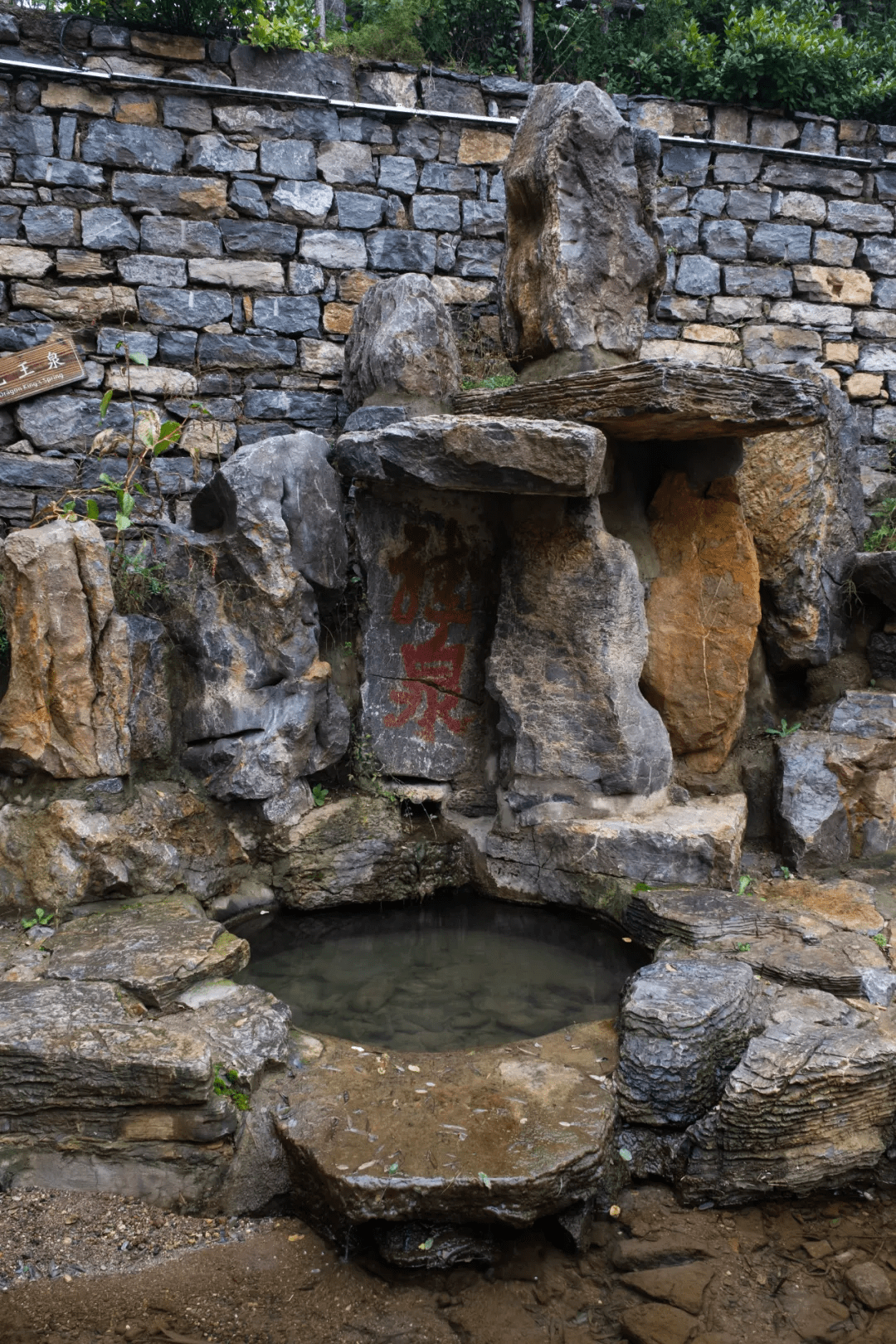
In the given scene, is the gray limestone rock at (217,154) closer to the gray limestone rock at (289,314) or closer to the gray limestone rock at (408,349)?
the gray limestone rock at (289,314)

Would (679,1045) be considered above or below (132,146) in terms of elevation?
below

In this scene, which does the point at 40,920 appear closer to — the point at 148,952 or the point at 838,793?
the point at 148,952

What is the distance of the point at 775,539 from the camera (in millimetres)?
5336

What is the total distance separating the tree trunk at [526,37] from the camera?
7617 mm

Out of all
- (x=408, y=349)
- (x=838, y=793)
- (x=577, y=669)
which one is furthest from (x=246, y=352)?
(x=838, y=793)

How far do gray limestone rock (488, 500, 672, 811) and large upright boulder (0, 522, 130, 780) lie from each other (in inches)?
70.1

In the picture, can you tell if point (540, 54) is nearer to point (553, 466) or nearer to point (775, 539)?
point (775, 539)

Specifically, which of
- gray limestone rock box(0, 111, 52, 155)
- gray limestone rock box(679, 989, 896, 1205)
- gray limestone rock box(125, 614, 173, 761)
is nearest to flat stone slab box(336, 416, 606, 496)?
gray limestone rock box(125, 614, 173, 761)

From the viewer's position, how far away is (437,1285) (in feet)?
9.20

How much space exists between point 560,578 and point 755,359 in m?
4.12

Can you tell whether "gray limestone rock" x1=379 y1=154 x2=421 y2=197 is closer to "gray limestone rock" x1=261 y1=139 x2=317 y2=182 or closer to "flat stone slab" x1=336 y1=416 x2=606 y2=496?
"gray limestone rock" x1=261 y1=139 x2=317 y2=182

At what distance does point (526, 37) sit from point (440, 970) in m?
6.74

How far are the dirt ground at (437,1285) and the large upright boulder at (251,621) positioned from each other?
6.23 feet

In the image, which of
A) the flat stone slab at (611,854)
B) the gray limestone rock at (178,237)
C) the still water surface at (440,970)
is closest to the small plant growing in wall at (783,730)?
the flat stone slab at (611,854)
